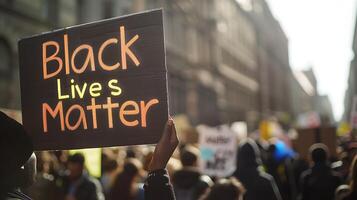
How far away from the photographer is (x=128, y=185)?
16.7 ft

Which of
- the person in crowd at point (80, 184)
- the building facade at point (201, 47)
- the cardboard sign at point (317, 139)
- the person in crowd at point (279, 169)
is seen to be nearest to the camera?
the person in crowd at point (80, 184)

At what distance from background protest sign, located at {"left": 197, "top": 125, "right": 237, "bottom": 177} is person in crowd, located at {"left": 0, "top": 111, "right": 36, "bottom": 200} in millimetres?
6213

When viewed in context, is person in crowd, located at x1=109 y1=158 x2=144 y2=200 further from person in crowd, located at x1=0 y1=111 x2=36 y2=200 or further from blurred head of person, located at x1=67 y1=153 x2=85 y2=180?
person in crowd, located at x1=0 y1=111 x2=36 y2=200

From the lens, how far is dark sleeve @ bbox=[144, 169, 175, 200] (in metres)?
2.36

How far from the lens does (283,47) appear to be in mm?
89250

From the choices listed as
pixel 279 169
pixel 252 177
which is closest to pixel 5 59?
pixel 279 169

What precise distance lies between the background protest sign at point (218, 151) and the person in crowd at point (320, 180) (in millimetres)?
1782

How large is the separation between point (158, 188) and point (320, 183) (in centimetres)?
449

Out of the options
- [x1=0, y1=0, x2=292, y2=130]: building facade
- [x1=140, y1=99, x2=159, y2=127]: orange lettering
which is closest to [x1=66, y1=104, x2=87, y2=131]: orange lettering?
[x1=140, y1=99, x2=159, y2=127]: orange lettering

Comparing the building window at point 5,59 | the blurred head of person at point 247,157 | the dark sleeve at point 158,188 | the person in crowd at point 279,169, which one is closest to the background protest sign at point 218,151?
the person in crowd at point 279,169

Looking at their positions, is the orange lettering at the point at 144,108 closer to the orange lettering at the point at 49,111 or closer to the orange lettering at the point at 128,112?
the orange lettering at the point at 128,112

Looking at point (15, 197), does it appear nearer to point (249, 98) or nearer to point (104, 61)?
point (104, 61)

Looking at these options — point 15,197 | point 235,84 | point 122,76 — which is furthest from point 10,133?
point 235,84

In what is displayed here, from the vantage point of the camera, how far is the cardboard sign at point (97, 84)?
2791 millimetres
